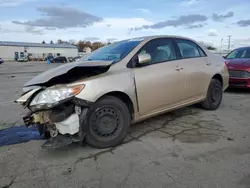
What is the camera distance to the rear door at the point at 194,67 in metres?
4.40

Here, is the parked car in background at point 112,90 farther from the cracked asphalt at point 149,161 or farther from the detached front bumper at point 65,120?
→ the cracked asphalt at point 149,161

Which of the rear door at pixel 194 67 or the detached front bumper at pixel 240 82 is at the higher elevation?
the rear door at pixel 194 67

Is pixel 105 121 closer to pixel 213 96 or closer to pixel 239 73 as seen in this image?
pixel 213 96

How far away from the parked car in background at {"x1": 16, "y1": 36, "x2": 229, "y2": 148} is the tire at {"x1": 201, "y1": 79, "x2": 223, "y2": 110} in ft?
2.16

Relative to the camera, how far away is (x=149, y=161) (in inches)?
116

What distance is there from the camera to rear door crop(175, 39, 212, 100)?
14.4ft

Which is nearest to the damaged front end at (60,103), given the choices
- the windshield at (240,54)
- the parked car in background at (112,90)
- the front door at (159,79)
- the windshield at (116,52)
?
the parked car in background at (112,90)

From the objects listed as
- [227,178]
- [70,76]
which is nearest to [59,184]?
[70,76]

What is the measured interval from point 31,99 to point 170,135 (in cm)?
226

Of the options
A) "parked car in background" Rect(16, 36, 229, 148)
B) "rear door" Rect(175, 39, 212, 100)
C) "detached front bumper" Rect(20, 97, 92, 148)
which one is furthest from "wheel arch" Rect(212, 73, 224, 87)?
"detached front bumper" Rect(20, 97, 92, 148)

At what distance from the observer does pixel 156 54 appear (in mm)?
4004

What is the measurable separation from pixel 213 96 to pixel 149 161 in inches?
117

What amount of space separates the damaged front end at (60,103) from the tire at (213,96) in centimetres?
290

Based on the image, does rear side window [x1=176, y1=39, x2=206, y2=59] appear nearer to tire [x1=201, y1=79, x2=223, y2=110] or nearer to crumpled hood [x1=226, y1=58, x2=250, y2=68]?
tire [x1=201, y1=79, x2=223, y2=110]
